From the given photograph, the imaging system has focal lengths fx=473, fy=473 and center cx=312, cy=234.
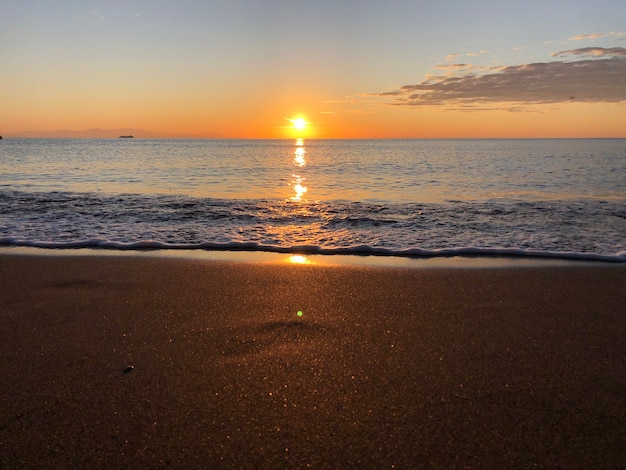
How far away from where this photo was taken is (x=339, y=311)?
5.01 metres

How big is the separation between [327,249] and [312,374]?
195 inches

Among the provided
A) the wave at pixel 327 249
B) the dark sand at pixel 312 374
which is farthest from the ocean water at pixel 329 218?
the dark sand at pixel 312 374

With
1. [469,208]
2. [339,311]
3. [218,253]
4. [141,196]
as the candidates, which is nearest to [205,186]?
[141,196]

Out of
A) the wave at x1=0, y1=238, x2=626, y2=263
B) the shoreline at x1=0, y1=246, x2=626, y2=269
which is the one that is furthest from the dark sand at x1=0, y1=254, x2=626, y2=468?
the wave at x1=0, y1=238, x2=626, y2=263

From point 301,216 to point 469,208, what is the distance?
533 centimetres

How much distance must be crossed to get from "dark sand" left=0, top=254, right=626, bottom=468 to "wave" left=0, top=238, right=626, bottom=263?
1.86 metres

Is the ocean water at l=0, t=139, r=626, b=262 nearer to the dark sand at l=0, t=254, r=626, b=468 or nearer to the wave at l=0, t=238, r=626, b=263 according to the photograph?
the wave at l=0, t=238, r=626, b=263

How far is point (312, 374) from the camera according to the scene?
3.56m

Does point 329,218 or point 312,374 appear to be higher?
point 312,374

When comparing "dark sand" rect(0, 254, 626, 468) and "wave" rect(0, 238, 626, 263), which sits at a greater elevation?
"dark sand" rect(0, 254, 626, 468)

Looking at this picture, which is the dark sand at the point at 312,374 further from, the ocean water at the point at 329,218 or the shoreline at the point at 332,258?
the ocean water at the point at 329,218

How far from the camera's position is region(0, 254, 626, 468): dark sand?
8.85 feet

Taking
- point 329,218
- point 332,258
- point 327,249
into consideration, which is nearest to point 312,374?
point 332,258

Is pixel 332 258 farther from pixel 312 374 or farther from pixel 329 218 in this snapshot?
pixel 329 218
